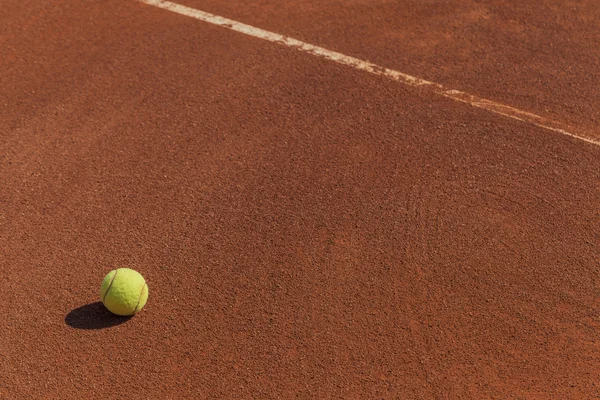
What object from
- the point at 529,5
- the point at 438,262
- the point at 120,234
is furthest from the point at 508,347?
the point at 529,5

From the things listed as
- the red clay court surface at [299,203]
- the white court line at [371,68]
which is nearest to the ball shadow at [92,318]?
the red clay court surface at [299,203]

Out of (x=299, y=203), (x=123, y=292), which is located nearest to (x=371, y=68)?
(x=299, y=203)

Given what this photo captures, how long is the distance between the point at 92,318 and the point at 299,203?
2.07 meters

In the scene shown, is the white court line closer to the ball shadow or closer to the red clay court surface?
the red clay court surface

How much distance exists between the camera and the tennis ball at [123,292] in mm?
5113

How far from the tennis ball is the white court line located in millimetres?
3806

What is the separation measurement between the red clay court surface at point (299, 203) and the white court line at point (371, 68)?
11cm

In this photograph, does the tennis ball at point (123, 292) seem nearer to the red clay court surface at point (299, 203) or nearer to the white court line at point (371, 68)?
the red clay court surface at point (299, 203)

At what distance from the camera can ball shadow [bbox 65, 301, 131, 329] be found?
520cm

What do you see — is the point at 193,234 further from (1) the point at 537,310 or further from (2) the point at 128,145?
(1) the point at 537,310

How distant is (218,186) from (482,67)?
3.51 meters

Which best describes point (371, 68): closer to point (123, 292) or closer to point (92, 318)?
point (123, 292)

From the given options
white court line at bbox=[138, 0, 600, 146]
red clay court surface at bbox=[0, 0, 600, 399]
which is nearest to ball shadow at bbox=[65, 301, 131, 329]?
red clay court surface at bbox=[0, 0, 600, 399]

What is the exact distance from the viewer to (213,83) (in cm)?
745
